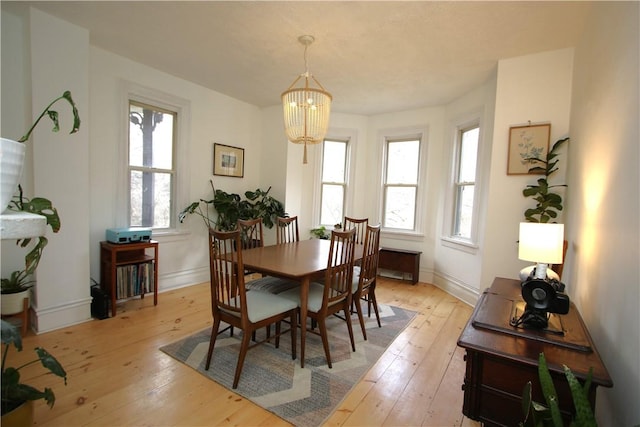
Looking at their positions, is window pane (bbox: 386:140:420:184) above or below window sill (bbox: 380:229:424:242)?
above

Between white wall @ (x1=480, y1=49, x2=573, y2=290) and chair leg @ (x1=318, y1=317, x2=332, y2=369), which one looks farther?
white wall @ (x1=480, y1=49, x2=573, y2=290)

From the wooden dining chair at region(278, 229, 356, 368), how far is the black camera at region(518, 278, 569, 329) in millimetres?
1095

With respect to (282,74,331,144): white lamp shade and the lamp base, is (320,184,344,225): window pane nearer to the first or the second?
(282,74,331,144): white lamp shade

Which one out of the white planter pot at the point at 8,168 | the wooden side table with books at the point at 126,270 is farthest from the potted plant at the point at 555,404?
the wooden side table with books at the point at 126,270

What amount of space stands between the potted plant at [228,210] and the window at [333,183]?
855 mm

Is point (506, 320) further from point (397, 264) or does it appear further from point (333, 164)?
point (333, 164)

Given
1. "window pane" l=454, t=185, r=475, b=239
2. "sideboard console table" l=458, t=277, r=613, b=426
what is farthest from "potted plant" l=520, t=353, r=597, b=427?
"window pane" l=454, t=185, r=475, b=239

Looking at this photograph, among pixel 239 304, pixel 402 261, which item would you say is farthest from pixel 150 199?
pixel 402 261

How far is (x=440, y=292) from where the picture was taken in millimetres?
4113

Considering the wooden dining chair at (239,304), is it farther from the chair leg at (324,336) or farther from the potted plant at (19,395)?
the potted plant at (19,395)

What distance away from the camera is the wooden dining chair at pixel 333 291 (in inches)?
85.3

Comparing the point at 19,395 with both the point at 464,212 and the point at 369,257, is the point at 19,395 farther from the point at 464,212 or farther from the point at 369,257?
the point at 464,212

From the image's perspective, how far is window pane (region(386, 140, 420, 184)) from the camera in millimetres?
4723

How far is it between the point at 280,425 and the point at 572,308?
178 cm
